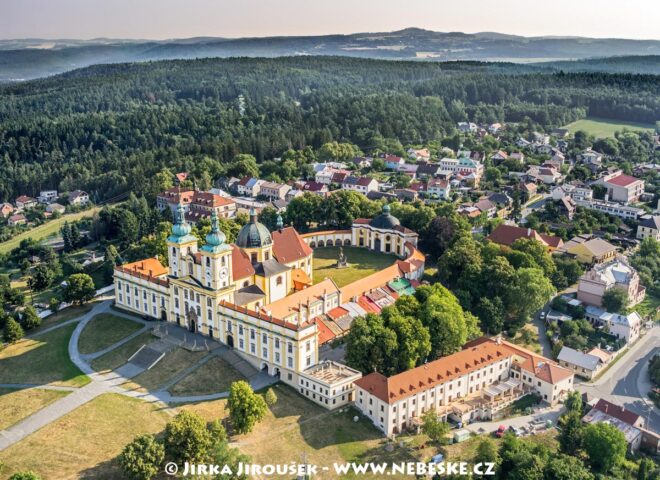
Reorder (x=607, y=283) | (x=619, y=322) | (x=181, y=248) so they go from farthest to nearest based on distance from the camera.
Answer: (x=607, y=283) → (x=619, y=322) → (x=181, y=248)

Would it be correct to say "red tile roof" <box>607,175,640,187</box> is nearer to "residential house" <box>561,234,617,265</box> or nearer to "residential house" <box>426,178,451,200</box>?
"residential house" <box>426,178,451,200</box>

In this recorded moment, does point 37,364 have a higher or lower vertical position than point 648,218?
lower

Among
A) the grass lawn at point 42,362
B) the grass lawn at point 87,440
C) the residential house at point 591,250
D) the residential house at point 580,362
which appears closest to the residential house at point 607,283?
the residential house at point 591,250

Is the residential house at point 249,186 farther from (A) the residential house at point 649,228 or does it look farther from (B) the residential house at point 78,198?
(A) the residential house at point 649,228

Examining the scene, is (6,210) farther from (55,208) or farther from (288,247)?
(288,247)

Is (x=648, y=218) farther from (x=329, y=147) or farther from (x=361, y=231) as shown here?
Result: (x=329, y=147)

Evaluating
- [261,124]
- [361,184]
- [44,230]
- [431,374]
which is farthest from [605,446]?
[261,124]

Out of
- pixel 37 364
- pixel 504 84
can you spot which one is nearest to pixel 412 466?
pixel 37 364
